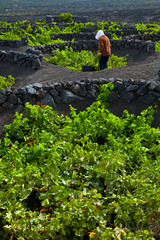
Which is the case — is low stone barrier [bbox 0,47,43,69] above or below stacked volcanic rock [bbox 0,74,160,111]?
above

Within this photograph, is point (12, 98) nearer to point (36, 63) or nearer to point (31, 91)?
point (31, 91)

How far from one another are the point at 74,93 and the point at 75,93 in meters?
0.03

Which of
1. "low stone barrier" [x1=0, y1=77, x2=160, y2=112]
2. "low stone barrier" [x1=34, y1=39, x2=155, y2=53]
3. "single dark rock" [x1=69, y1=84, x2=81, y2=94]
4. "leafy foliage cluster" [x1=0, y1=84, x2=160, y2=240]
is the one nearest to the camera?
"leafy foliage cluster" [x1=0, y1=84, x2=160, y2=240]

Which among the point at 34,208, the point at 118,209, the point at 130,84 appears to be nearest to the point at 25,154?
the point at 34,208

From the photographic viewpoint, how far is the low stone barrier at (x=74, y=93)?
22.3 feet

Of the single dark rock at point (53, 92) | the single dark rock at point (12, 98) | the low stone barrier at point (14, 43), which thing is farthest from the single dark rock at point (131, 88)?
the low stone barrier at point (14, 43)

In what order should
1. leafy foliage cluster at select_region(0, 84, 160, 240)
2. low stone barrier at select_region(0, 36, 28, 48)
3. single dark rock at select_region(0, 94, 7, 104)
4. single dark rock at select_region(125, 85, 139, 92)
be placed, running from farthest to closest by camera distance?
low stone barrier at select_region(0, 36, 28, 48), single dark rock at select_region(125, 85, 139, 92), single dark rock at select_region(0, 94, 7, 104), leafy foliage cluster at select_region(0, 84, 160, 240)

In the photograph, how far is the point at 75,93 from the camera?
7285 millimetres

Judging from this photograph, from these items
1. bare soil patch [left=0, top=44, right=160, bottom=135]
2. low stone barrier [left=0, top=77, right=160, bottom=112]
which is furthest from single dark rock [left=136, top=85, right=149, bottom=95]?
bare soil patch [left=0, top=44, right=160, bottom=135]

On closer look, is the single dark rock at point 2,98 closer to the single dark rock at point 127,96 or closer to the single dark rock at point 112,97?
the single dark rock at point 112,97

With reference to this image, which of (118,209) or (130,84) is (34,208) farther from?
(130,84)

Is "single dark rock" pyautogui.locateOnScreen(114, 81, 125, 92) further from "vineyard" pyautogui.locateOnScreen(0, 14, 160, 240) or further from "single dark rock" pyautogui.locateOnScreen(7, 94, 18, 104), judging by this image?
"single dark rock" pyautogui.locateOnScreen(7, 94, 18, 104)

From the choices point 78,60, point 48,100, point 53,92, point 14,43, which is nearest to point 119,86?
point 53,92

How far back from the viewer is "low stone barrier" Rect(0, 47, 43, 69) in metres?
11.6
